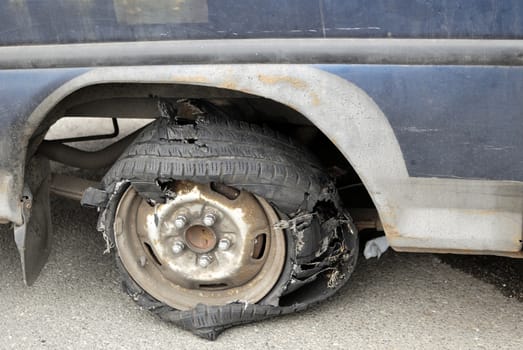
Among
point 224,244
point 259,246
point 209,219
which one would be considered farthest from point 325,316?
point 209,219

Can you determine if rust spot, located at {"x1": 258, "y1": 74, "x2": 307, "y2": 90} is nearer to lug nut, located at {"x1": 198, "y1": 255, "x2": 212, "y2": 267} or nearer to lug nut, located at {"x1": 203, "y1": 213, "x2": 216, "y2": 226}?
lug nut, located at {"x1": 203, "y1": 213, "x2": 216, "y2": 226}

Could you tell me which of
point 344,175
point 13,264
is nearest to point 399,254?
point 344,175

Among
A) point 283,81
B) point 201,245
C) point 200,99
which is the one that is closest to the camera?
point 283,81

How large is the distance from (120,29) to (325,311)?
1.34 meters

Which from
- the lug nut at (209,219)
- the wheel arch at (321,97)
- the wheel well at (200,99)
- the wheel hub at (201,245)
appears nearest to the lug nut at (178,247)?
the wheel hub at (201,245)

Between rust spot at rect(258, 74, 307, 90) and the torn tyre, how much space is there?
0.33 metres

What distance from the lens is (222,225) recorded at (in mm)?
2848

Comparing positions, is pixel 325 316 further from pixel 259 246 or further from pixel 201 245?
pixel 201 245

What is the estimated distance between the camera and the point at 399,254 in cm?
341

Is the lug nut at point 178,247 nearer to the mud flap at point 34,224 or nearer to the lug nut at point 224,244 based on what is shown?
the lug nut at point 224,244

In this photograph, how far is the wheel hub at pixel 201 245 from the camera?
2809 millimetres

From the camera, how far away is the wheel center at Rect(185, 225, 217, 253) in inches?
113

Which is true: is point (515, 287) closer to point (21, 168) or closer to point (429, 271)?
point (429, 271)

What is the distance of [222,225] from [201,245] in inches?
5.0
